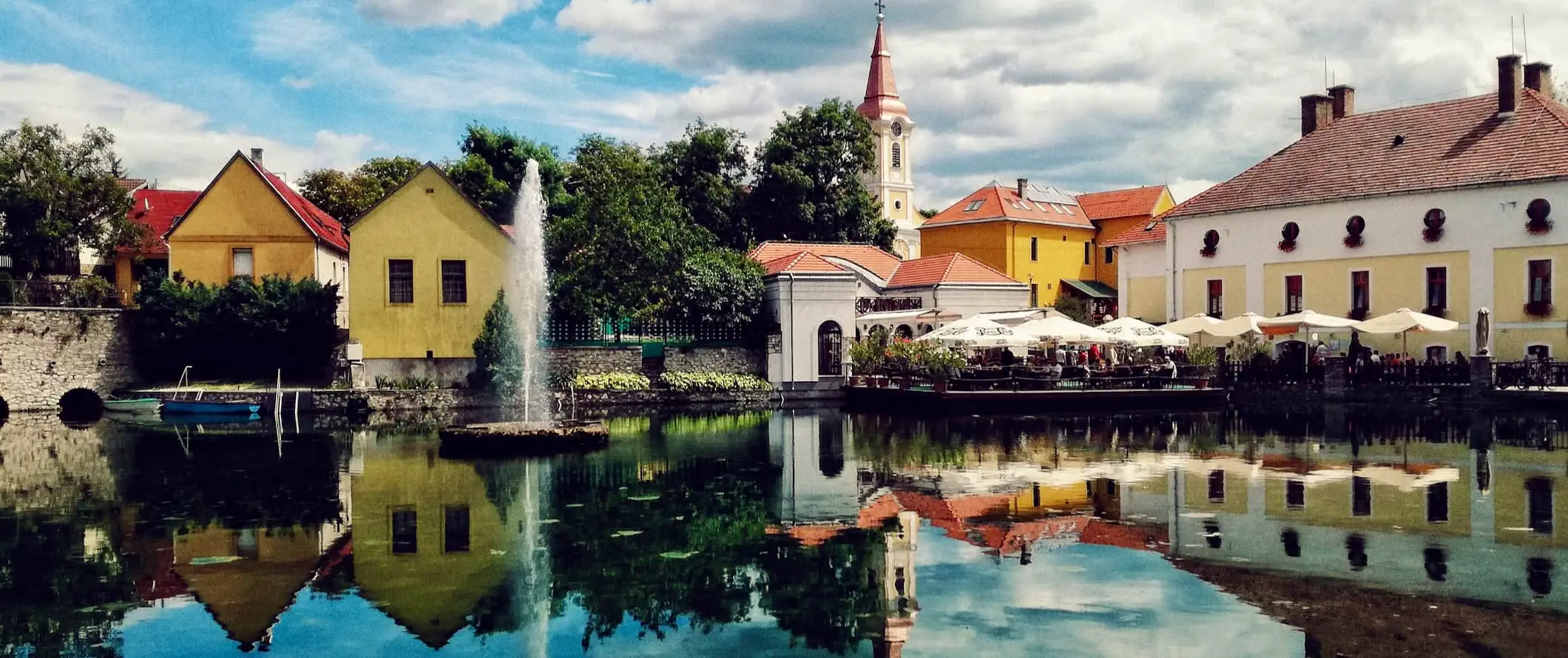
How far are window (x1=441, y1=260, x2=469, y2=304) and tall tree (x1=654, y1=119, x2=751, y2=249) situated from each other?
70.5 ft

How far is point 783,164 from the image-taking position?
196 ft

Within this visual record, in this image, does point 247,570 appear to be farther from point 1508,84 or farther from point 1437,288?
point 1508,84

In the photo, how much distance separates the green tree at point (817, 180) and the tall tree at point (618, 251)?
2010 centimetres

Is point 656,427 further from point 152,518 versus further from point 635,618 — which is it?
point 635,618

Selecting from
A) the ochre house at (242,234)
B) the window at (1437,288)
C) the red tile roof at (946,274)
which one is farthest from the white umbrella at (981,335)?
the ochre house at (242,234)

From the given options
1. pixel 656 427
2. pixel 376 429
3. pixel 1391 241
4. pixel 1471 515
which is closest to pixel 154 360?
pixel 376 429

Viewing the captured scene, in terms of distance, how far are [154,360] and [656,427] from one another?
19.0 metres

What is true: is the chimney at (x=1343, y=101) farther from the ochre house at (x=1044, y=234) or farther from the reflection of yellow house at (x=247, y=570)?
the reflection of yellow house at (x=247, y=570)

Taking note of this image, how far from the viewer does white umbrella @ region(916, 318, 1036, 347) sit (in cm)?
3244

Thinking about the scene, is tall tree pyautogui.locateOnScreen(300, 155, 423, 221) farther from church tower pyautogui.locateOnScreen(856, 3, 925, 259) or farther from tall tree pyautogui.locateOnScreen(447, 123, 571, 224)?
church tower pyautogui.locateOnScreen(856, 3, 925, 259)

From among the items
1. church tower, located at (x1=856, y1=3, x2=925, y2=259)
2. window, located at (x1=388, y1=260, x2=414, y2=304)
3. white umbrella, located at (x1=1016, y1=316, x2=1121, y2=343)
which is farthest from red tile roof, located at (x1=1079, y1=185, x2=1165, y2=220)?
window, located at (x1=388, y1=260, x2=414, y2=304)

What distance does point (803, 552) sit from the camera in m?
12.8

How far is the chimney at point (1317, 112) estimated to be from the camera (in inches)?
1751

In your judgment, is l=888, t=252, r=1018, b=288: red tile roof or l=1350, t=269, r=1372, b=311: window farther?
l=888, t=252, r=1018, b=288: red tile roof
